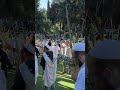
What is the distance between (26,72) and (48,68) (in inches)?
10.7

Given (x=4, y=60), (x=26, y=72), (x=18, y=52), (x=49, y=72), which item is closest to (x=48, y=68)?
(x=49, y=72)

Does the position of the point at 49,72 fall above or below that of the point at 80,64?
below

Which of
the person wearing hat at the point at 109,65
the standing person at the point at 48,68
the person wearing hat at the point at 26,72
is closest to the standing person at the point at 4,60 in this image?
the person wearing hat at the point at 26,72

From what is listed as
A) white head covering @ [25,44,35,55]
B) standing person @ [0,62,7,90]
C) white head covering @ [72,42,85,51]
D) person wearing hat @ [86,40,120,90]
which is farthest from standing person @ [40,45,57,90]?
person wearing hat @ [86,40,120,90]

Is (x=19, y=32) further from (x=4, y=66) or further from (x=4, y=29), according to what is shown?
(x=4, y=66)

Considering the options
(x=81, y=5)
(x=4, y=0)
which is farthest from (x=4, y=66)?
(x=81, y=5)

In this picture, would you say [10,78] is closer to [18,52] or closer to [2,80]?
[2,80]

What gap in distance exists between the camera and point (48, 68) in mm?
4316

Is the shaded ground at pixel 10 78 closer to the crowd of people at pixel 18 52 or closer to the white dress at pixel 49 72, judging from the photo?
the crowd of people at pixel 18 52

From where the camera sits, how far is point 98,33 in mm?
3865

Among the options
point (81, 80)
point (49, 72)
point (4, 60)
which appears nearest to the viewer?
Answer: point (81, 80)

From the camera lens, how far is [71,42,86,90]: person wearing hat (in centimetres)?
380

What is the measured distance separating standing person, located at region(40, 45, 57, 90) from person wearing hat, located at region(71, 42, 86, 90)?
13.9 inches

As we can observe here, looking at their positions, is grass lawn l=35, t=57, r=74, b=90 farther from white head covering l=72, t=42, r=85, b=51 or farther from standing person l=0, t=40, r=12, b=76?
standing person l=0, t=40, r=12, b=76
